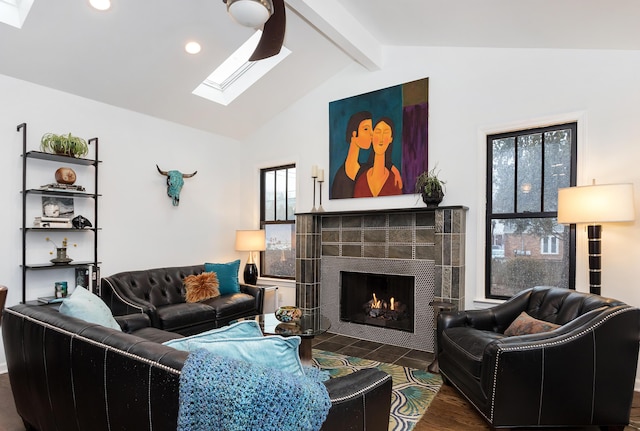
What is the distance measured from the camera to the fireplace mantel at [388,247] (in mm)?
3725

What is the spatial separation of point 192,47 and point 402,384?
3.75 m

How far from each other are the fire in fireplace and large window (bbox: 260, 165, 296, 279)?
940mm

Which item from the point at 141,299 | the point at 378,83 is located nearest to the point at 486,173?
the point at 378,83

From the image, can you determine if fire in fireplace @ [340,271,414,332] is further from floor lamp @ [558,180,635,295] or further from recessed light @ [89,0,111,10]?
recessed light @ [89,0,111,10]

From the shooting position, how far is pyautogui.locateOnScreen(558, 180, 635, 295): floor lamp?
2.63 m

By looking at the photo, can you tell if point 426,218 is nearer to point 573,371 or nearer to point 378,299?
point 378,299

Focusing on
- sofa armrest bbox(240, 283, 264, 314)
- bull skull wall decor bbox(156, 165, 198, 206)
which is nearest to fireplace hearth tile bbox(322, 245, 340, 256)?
sofa armrest bbox(240, 283, 264, 314)

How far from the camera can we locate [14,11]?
3105 mm

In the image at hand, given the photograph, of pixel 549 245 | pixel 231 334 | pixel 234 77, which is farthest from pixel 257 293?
pixel 549 245

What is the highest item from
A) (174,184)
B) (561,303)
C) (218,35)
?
(218,35)

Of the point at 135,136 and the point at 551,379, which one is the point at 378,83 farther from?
the point at 551,379

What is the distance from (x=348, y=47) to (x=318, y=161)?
61.5 inches

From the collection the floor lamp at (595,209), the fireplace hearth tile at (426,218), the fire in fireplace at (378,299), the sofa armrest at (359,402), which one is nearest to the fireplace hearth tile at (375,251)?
the fire in fireplace at (378,299)

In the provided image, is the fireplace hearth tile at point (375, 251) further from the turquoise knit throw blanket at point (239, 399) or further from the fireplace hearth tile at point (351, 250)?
the turquoise knit throw blanket at point (239, 399)
